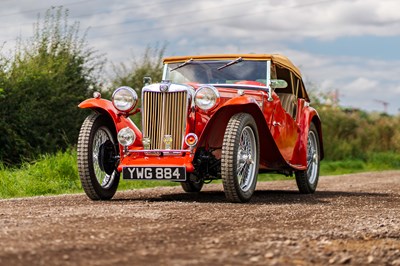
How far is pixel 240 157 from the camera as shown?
28.7 ft

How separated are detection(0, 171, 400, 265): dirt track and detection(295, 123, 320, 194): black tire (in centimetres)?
265

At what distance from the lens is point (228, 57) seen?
10.2m

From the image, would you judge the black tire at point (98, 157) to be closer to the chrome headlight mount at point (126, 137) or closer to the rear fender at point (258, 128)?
the chrome headlight mount at point (126, 137)

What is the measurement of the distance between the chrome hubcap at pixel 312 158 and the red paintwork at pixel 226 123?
1.19m

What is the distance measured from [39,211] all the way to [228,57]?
3773 mm

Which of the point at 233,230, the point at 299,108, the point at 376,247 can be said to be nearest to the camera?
the point at 376,247

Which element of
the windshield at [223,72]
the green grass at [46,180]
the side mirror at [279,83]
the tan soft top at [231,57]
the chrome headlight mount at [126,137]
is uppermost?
the tan soft top at [231,57]

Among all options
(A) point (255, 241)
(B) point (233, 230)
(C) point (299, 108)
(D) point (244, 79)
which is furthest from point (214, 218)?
(C) point (299, 108)

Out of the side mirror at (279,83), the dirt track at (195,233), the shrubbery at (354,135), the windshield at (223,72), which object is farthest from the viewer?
the shrubbery at (354,135)

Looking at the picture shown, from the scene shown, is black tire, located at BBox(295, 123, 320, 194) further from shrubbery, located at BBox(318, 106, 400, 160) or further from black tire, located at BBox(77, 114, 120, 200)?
shrubbery, located at BBox(318, 106, 400, 160)

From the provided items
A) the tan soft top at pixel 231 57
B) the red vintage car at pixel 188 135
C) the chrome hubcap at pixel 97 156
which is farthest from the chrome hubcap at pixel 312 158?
→ the chrome hubcap at pixel 97 156

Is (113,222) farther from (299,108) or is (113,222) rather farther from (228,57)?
(299,108)

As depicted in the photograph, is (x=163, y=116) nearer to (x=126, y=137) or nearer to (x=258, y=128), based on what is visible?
(x=126, y=137)

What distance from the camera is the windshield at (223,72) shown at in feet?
32.8
